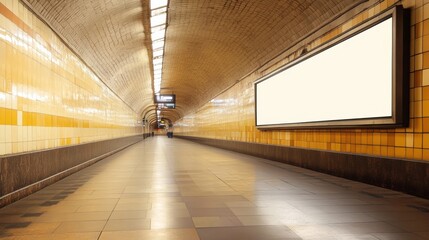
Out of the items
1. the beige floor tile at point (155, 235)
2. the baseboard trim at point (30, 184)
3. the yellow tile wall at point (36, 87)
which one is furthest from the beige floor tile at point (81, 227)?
the yellow tile wall at point (36, 87)

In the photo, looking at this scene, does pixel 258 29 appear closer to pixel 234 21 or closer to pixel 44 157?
pixel 234 21

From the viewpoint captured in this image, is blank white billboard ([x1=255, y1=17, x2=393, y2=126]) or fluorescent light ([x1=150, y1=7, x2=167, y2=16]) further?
fluorescent light ([x1=150, y1=7, x2=167, y2=16])

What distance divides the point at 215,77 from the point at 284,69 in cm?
892

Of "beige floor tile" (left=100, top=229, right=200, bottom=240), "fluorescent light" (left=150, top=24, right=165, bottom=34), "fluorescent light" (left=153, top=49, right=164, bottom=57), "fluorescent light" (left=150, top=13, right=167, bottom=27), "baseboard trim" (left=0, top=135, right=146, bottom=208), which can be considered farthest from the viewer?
"fluorescent light" (left=153, top=49, right=164, bottom=57)

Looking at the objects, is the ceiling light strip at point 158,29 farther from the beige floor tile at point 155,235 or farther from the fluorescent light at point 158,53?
the beige floor tile at point 155,235

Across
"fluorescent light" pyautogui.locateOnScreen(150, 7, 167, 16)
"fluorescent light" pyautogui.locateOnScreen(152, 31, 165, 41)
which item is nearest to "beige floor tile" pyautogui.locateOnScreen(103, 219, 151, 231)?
"fluorescent light" pyautogui.locateOnScreen(150, 7, 167, 16)

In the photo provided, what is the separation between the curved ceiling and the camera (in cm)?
843

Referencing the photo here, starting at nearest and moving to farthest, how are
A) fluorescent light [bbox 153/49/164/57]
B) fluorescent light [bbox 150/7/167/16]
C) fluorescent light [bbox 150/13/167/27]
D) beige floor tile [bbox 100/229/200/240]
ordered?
1. beige floor tile [bbox 100/229/200/240]
2. fluorescent light [bbox 150/7/167/16]
3. fluorescent light [bbox 150/13/167/27]
4. fluorescent light [bbox 153/49/164/57]

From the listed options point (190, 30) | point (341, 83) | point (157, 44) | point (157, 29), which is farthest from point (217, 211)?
point (157, 44)

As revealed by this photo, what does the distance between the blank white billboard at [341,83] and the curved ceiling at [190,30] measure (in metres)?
0.91

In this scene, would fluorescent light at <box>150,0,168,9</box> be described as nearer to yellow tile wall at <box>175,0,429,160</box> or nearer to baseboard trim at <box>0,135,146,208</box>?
yellow tile wall at <box>175,0,429,160</box>

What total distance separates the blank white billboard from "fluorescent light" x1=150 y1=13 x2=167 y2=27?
3.96 m

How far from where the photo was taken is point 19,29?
243 inches

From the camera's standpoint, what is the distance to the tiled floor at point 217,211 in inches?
153
